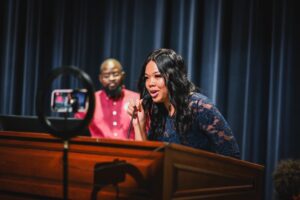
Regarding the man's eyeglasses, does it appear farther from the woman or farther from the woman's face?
the woman's face

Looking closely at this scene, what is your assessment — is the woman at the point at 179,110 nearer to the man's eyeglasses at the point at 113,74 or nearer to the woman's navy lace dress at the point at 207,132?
the woman's navy lace dress at the point at 207,132

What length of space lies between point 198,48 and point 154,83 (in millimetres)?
2454

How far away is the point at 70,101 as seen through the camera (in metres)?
1.25

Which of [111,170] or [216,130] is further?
[216,130]

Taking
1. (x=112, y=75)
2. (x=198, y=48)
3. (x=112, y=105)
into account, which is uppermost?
(x=198, y=48)

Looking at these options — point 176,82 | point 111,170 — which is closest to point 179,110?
point 176,82

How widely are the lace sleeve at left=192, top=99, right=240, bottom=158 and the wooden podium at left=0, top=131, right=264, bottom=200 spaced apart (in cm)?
24

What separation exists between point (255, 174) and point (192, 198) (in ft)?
1.83

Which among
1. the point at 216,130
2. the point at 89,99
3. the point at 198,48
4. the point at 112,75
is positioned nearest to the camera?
the point at 89,99

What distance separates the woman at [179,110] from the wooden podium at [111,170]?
286 millimetres

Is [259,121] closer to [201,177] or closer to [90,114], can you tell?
[201,177]

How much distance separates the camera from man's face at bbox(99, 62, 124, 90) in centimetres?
450

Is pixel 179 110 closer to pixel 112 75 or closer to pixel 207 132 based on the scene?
pixel 207 132

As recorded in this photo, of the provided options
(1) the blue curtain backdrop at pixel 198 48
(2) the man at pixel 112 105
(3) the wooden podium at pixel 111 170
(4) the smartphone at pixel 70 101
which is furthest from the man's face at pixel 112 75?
(4) the smartphone at pixel 70 101
